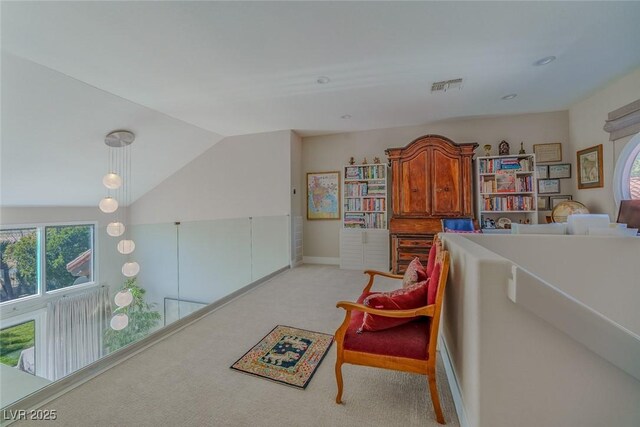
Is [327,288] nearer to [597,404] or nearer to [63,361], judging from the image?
[597,404]

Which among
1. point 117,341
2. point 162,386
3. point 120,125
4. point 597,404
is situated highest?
point 120,125

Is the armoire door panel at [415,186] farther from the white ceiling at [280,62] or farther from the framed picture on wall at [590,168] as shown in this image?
the framed picture on wall at [590,168]

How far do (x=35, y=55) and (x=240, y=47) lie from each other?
186cm

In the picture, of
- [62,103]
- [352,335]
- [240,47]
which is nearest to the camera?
[352,335]

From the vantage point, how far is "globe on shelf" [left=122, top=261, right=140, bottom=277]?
4238mm

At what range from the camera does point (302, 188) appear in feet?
16.8

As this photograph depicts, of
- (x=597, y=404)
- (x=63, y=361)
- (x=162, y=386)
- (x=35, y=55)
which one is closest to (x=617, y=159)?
(x=597, y=404)

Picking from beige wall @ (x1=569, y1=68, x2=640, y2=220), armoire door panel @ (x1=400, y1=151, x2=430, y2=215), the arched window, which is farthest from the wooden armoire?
the arched window

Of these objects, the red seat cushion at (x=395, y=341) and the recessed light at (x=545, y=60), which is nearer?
the red seat cushion at (x=395, y=341)

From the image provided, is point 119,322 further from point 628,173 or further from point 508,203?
point 628,173

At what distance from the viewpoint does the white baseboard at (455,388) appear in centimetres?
125

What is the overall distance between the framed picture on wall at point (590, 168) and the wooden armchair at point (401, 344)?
3.75m

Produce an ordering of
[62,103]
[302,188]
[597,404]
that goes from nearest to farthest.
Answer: [597,404]
[62,103]
[302,188]

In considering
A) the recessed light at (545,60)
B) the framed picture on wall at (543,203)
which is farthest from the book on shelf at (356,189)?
the framed picture on wall at (543,203)
